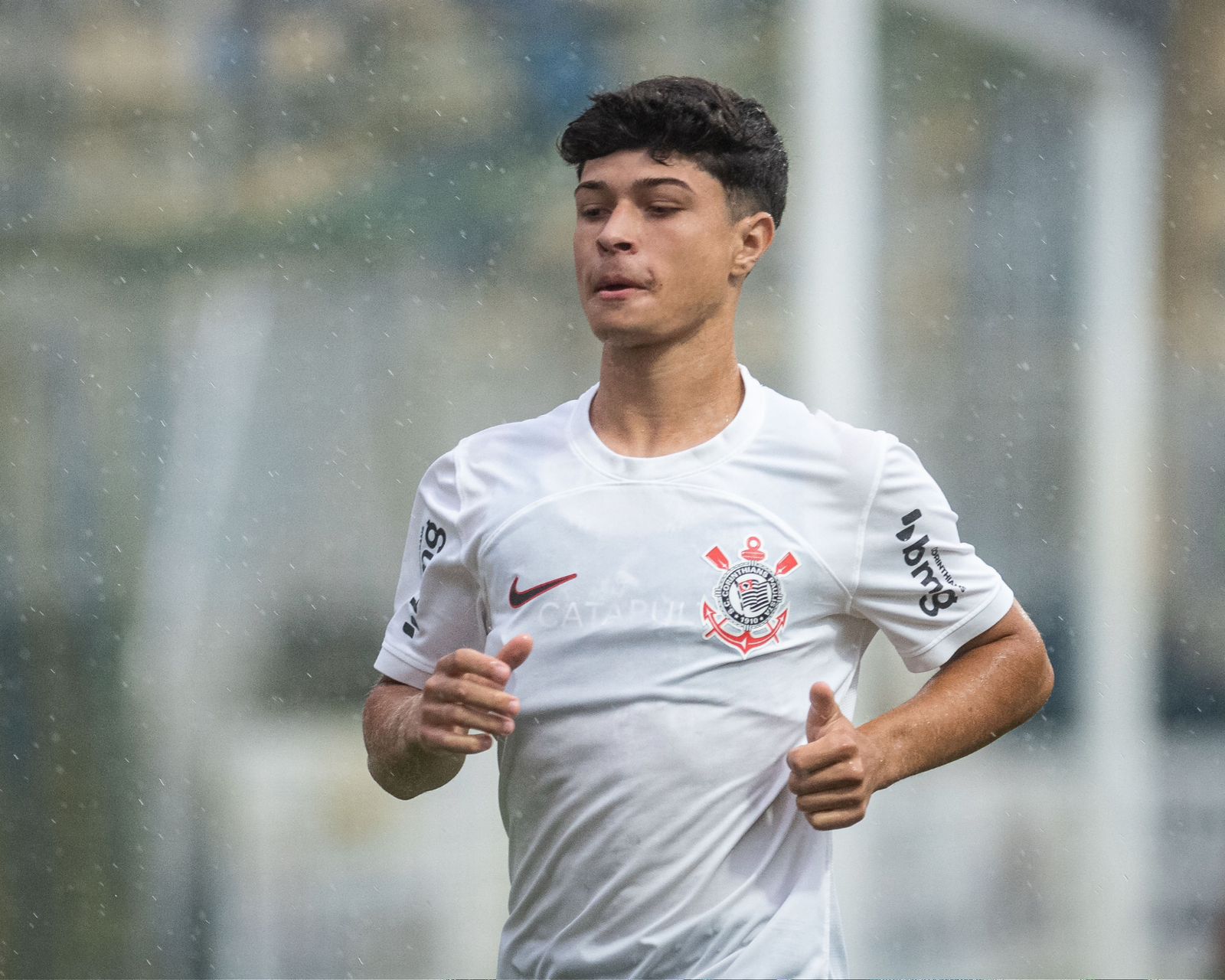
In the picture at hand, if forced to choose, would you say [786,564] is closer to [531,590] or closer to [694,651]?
[694,651]

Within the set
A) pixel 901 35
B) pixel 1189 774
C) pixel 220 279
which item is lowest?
pixel 1189 774

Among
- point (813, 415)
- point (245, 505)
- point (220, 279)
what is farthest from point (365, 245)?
point (813, 415)

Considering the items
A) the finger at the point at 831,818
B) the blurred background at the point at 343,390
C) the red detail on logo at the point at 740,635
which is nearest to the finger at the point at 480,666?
the red detail on logo at the point at 740,635

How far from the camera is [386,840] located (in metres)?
4.78

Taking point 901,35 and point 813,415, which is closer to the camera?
point 813,415

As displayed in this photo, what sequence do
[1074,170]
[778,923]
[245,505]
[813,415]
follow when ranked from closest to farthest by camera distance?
[778,923]
[813,415]
[245,505]
[1074,170]

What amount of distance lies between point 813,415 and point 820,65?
2.98 m

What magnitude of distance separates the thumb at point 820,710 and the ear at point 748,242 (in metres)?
0.59

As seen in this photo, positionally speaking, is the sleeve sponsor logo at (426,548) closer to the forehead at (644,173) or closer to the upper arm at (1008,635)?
the forehead at (644,173)

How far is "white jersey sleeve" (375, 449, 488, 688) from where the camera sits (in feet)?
7.29

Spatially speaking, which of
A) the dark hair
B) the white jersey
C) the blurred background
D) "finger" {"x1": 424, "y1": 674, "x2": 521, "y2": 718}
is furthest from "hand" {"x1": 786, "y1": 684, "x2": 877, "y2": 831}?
the blurred background

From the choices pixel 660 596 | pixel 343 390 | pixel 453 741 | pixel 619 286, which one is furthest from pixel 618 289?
pixel 343 390

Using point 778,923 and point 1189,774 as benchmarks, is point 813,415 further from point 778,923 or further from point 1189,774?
point 1189,774

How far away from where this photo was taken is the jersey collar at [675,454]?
6.98ft
